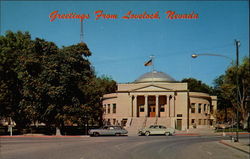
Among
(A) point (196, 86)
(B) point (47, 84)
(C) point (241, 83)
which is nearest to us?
(B) point (47, 84)

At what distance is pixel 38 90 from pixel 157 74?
4092cm

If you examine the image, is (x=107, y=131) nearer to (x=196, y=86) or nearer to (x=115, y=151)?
(x=115, y=151)

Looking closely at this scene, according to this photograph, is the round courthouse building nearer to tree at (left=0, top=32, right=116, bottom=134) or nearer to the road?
tree at (left=0, top=32, right=116, bottom=134)

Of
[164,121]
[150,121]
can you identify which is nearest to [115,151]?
[150,121]

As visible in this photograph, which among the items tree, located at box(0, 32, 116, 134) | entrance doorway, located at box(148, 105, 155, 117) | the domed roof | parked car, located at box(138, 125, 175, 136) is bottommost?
parked car, located at box(138, 125, 175, 136)

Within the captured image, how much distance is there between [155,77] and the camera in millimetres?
72312

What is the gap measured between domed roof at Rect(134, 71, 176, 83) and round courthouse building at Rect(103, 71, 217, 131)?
7.72 metres

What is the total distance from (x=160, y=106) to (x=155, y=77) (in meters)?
10.4

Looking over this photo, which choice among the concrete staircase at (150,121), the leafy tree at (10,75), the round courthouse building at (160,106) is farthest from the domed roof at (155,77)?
the leafy tree at (10,75)

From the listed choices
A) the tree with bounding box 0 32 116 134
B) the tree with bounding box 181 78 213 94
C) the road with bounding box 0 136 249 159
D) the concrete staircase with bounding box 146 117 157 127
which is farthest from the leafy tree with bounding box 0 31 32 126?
the tree with bounding box 181 78 213 94

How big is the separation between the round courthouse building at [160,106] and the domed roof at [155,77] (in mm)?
7717

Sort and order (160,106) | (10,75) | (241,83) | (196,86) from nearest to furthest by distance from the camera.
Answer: (10,75)
(241,83)
(160,106)
(196,86)

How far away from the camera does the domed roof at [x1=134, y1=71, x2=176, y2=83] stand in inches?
2814

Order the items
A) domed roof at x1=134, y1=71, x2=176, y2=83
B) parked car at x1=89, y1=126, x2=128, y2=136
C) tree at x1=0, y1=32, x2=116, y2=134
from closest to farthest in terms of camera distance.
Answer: tree at x1=0, y1=32, x2=116, y2=134, parked car at x1=89, y1=126, x2=128, y2=136, domed roof at x1=134, y1=71, x2=176, y2=83
